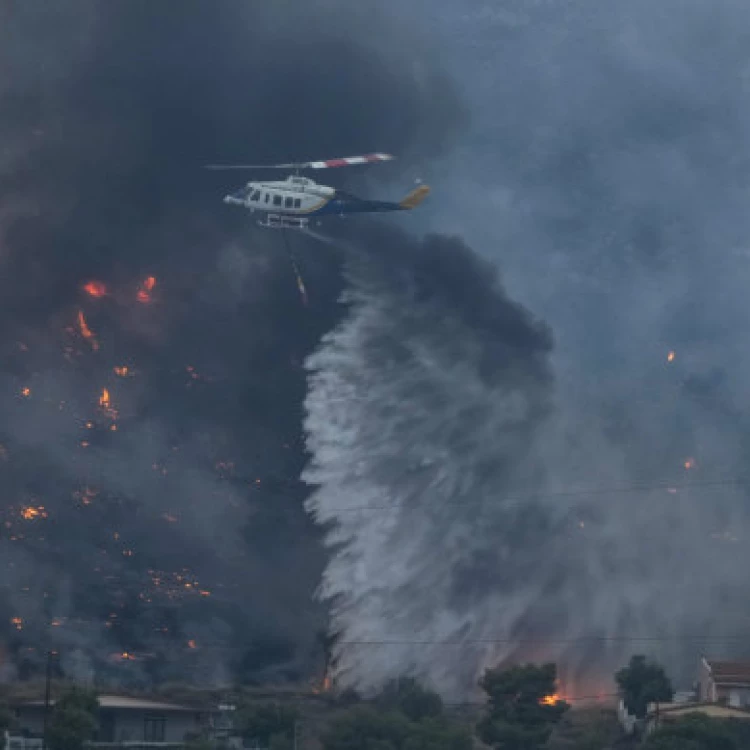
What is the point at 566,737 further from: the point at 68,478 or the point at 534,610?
the point at 68,478

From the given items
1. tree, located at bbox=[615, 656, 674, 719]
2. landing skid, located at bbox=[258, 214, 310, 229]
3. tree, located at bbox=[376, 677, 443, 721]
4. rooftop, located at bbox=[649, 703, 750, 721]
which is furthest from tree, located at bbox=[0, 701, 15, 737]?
tree, located at bbox=[615, 656, 674, 719]

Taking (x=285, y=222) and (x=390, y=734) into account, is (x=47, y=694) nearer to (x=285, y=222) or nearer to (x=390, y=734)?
(x=390, y=734)

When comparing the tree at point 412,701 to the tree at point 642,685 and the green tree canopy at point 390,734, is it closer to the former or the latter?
the green tree canopy at point 390,734

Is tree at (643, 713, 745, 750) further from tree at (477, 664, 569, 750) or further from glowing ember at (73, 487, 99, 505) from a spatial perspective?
glowing ember at (73, 487, 99, 505)

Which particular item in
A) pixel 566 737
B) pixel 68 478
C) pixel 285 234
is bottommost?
pixel 566 737

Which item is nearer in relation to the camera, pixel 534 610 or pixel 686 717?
pixel 686 717

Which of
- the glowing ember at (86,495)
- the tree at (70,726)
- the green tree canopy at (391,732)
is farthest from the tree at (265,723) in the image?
the glowing ember at (86,495)

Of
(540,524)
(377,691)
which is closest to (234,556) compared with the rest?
(377,691)

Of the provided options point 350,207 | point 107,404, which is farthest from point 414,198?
point 107,404
